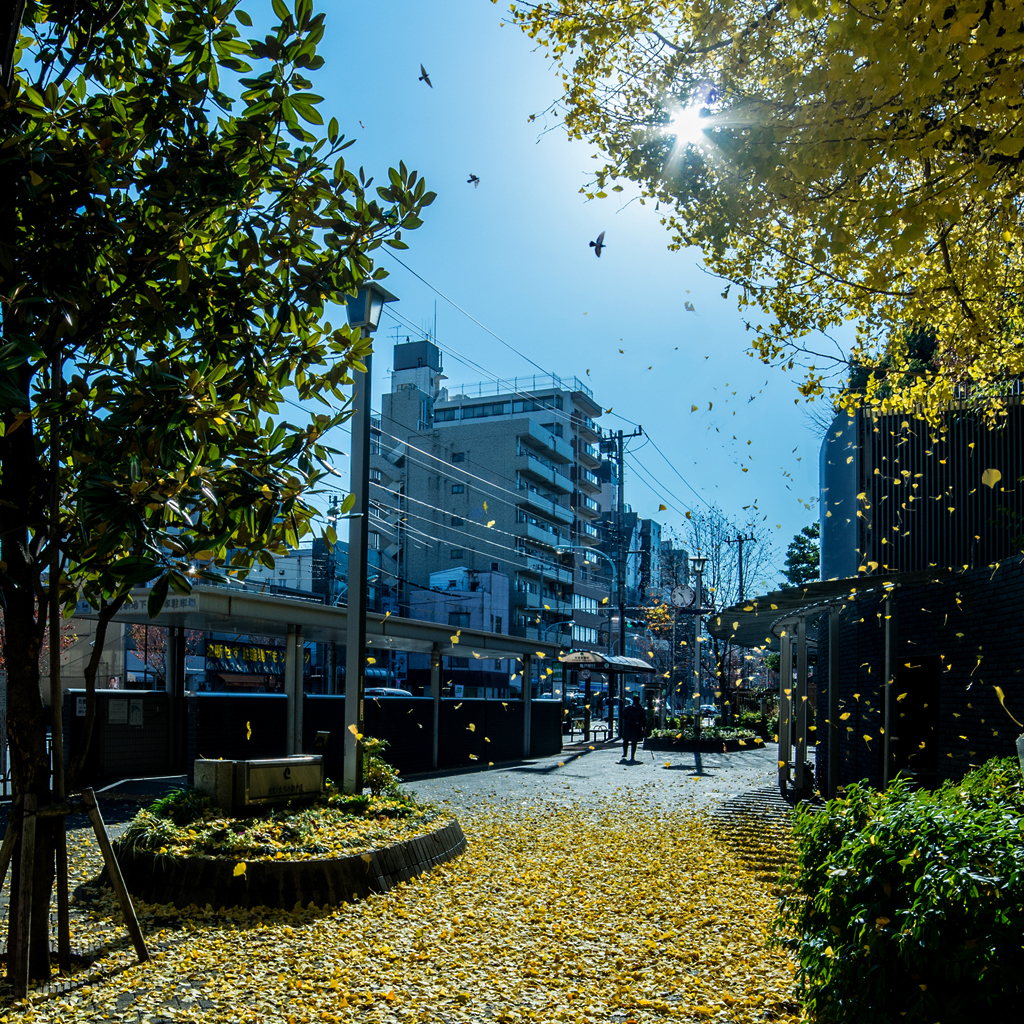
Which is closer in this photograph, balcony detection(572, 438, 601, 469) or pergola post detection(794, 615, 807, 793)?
pergola post detection(794, 615, 807, 793)

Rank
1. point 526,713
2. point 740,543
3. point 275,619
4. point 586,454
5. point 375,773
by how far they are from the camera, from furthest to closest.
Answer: point 586,454
point 740,543
point 526,713
point 275,619
point 375,773

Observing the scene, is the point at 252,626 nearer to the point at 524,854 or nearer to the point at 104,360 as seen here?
the point at 524,854

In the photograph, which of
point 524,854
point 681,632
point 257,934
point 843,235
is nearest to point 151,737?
point 524,854

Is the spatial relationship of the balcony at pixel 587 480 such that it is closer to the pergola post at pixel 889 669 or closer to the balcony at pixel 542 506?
the balcony at pixel 542 506

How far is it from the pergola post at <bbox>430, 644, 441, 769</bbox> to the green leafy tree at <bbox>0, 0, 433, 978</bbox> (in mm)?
12983

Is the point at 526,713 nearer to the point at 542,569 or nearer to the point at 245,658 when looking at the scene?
the point at 245,658

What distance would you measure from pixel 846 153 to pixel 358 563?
6.81 m

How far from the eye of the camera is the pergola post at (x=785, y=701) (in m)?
15.3

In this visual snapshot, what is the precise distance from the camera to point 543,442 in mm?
68000

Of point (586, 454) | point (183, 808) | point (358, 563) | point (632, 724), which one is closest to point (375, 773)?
point (358, 563)

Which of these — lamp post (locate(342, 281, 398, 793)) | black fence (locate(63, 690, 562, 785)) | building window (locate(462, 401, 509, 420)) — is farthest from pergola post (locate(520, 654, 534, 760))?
building window (locate(462, 401, 509, 420))

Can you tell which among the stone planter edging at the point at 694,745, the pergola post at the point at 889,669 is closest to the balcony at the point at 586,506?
the stone planter edging at the point at 694,745

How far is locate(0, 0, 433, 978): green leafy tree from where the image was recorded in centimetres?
439

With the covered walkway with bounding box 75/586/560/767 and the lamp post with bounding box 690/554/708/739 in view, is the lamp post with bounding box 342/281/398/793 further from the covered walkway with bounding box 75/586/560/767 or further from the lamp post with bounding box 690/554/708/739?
the lamp post with bounding box 690/554/708/739
